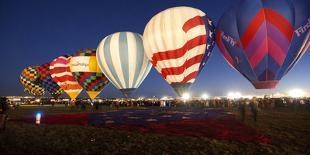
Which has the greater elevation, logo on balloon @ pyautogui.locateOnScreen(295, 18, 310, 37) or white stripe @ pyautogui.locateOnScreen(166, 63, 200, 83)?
Result: logo on balloon @ pyautogui.locateOnScreen(295, 18, 310, 37)

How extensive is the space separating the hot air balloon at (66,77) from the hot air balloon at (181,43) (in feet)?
76.1

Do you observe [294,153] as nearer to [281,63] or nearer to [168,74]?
[281,63]

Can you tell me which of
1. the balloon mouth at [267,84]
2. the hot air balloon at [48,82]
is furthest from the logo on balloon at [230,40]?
the hot air balloon at [48,82]

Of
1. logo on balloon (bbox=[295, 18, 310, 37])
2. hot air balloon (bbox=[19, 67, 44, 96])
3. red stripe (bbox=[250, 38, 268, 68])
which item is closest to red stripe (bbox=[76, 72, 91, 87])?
red stripe (bbox=[250, 38, 268, 68])

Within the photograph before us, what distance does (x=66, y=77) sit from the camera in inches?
1865

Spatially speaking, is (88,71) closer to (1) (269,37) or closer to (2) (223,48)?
(2) (223,48)

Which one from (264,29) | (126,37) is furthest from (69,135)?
(126,37)

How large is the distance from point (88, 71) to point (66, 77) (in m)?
8.95

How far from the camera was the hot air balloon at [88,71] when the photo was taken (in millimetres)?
40156

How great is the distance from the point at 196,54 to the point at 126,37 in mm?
10731

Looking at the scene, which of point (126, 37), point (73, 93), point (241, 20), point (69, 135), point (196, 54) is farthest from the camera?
point (73, 93)

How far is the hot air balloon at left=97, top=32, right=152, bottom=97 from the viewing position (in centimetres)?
3288

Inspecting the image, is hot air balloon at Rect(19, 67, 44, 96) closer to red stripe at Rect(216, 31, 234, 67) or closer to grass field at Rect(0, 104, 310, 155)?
red stripe at Rect(216, 31, 234, 67)

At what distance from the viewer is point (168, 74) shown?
27.7m
